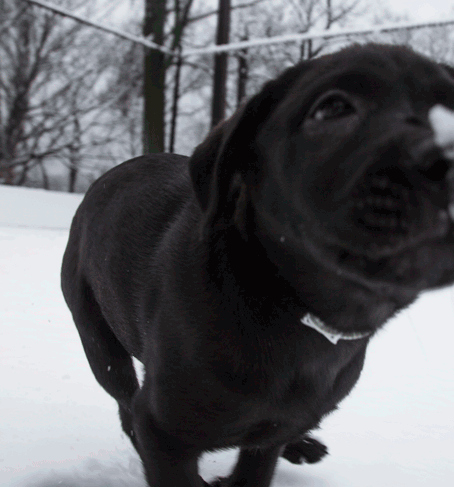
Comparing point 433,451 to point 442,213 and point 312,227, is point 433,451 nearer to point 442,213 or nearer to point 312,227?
point 312,227

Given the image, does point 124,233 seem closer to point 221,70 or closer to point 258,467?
point 258,467

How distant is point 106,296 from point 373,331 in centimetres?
113

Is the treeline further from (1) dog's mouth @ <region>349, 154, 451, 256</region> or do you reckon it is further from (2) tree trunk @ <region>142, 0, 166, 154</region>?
(1) dog's mouth @ <region>349, 154, 451, 256</region>

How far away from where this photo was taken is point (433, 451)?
2520 millimetres

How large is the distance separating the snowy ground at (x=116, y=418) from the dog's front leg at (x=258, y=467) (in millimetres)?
246

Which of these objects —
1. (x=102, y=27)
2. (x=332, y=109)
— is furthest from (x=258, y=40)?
(x=332, y=109)

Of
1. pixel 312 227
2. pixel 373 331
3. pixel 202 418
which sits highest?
pixel 312 227

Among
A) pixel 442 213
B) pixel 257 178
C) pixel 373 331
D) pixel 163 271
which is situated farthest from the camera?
pixel 163 271

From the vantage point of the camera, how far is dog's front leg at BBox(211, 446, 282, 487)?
2.10 metres

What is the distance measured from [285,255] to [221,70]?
7013 millimetres

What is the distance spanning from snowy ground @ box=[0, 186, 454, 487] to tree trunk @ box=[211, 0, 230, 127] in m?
4.50

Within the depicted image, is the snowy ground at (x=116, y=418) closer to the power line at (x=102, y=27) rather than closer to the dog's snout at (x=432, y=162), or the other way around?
the dog's snout at (x=432, y=162)

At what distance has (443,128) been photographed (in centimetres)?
106

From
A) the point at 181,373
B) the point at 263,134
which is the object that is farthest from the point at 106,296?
the point at 263,134
